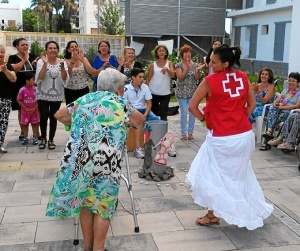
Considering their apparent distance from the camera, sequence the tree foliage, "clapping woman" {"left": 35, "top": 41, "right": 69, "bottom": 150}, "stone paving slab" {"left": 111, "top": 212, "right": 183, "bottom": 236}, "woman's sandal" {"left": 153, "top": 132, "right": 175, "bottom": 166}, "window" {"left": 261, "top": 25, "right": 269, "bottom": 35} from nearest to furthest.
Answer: "stone paving slab" {"left": 111, "top": 212, "right": 183, "bottom": 236} → "woman's sandal" {"left": 153, "top": 132, "right": 175, "bottom": 166} → "clapping woman" {"left": 35, "top": 41, "right": 69, "bottom": 150} → "window" {"left": 261, "top": 25, "right": 269, "bottom": 35} → the tree foliage

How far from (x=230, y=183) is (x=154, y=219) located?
33.1 inches

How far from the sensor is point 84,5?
50.1 meters

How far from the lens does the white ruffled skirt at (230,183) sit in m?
3.38

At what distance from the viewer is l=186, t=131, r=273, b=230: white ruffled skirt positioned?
11.1 ft

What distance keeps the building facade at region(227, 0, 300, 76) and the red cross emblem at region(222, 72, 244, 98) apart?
50.8 ft

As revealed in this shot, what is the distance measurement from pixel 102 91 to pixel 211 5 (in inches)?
899

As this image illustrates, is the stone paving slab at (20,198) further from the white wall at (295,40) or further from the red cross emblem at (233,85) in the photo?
the white wall at (295,40)

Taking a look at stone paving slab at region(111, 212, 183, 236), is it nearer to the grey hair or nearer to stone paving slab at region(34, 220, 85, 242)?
stone paving slab at region(34, 220, 85, 242)

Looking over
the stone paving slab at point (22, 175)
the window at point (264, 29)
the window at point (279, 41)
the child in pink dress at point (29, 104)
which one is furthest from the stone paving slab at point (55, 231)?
the window at point (264, 29)

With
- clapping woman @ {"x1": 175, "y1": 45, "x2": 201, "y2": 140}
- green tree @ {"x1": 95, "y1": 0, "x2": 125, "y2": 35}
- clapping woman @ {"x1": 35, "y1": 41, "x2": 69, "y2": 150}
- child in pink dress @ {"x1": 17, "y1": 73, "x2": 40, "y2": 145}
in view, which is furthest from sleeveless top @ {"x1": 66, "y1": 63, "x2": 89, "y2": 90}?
green tree @ {"x1": 95, "y1": 0, "x2": 125, "y2": 35}

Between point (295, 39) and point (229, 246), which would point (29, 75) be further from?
point (295, 39)

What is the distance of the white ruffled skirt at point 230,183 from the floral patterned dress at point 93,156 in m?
0.91

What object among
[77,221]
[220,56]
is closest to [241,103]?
[220,56]

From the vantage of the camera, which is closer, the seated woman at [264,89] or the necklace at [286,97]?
the necklace at [286,97]
